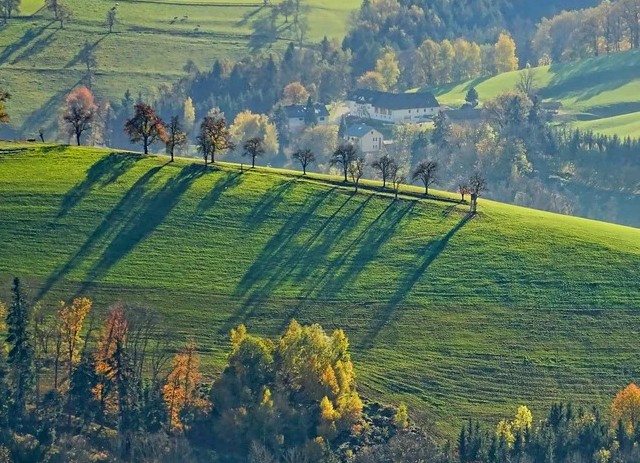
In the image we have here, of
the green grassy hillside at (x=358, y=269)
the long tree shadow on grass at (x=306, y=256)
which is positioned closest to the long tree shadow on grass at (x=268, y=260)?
the long tree shadow on grass at (x=306, y=256)

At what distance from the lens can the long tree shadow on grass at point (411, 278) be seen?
110 meters

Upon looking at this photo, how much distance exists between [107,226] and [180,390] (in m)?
29.9

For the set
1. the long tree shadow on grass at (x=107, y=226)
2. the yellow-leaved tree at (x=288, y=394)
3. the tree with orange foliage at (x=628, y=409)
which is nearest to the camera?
the yellow-leaved tree at (x=288, y=394)

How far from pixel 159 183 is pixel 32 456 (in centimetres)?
4493

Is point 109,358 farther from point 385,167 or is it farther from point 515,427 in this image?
point 385,167

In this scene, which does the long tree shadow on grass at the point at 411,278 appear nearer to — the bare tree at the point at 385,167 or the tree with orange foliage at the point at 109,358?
the bare tree at the point at 385,167

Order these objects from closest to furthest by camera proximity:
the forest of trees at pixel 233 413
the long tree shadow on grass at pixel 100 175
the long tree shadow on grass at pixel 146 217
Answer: the forest of trees at pixel 233 413 < the long tree shadow on grass at pixel 146 217 < the long tree shadow on grass at pixel 100 175

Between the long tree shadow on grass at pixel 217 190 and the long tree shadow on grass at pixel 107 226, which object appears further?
the long tree shadow on grass at pixel 217 190

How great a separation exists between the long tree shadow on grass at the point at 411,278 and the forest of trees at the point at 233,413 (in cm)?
842

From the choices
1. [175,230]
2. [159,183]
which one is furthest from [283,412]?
[159,183]

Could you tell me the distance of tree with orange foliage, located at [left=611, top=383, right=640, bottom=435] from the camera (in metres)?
98.0

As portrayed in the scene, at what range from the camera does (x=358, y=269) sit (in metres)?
119

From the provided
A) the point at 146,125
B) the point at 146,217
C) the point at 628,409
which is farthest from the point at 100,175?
the point at 628,409

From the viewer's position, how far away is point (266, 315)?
110625 mm
